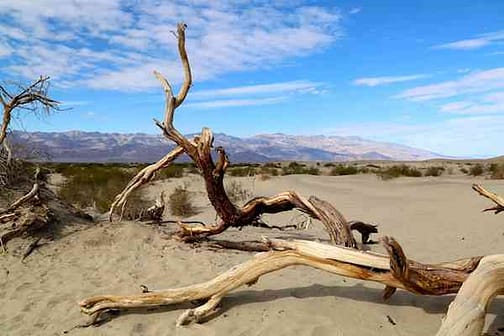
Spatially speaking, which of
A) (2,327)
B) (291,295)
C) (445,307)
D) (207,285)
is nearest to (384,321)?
(445,307)

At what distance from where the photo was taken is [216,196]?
7.16 metres

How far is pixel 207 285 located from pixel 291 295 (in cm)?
95

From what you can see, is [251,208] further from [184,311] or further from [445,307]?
[445,307]

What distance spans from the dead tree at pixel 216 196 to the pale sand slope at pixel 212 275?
1.64ft

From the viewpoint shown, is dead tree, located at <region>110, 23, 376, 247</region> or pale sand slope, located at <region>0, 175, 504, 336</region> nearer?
pale sand slope, located at <region>0, 175, 504, 336</region>

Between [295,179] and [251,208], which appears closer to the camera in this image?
[251,208]

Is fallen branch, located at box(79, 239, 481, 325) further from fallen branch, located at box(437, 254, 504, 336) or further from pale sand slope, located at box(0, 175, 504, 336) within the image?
fallen branch, located at box(437, 254, 504, 336)

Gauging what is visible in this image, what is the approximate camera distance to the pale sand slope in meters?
4.66

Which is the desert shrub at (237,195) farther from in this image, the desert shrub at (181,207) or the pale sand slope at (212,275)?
the pale sand slope at (212,275)

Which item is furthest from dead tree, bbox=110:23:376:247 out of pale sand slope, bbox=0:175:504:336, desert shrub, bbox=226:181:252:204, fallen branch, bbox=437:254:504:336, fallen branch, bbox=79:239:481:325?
desert shrub, bbox=226:181:252:204

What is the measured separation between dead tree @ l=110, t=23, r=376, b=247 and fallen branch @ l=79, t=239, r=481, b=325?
181cm

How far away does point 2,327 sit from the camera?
16.9 feet

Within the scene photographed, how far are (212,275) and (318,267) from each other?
72.3 inches

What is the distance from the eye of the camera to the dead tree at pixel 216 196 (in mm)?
6863
